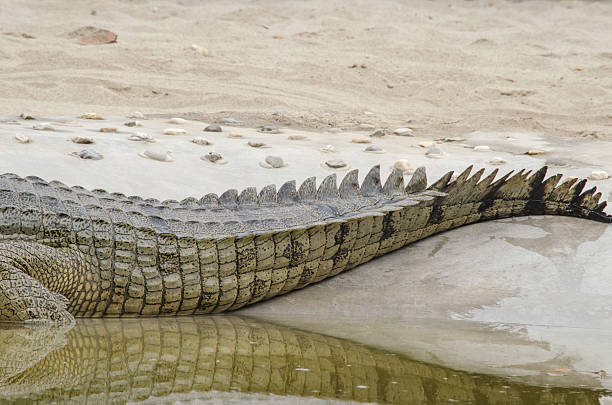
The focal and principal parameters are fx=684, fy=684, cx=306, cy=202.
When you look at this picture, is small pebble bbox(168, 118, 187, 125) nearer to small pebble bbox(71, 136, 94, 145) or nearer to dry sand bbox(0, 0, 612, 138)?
dry sand bbox(0, 0, 612, 138)

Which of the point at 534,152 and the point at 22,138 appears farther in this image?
the point at 534,152

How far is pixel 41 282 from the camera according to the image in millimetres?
3018

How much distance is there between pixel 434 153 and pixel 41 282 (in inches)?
127

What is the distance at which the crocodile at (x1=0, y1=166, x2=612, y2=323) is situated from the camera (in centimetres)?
300

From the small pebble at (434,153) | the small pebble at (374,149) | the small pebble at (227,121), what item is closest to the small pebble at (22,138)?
the small pebble at (227,121)

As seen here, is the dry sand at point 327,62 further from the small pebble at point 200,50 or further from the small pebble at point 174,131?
the small pebble at point 174,131

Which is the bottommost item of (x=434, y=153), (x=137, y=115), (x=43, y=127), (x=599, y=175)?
(x=137, y=115)

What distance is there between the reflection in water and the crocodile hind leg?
10 centimetres

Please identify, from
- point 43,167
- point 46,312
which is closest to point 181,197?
point 43,167

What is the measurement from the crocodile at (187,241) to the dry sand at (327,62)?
119 inches

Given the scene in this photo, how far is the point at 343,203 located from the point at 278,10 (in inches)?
415

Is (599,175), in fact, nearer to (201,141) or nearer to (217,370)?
(201,141)

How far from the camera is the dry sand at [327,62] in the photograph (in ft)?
23.9

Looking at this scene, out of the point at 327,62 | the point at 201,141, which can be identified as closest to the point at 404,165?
the point at 201,141
